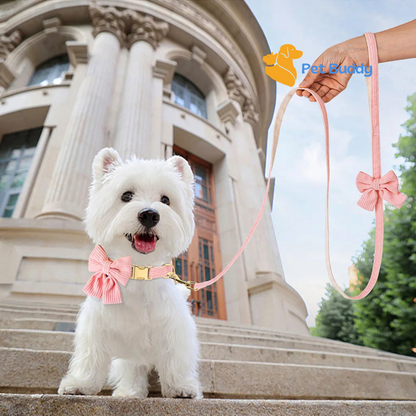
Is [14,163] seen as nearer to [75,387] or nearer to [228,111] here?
[228,111]

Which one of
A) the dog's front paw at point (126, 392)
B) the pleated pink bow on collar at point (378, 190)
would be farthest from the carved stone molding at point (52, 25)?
the pleated pink bow on collar at point (378, 190)

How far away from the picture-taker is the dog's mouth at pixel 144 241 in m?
1.50

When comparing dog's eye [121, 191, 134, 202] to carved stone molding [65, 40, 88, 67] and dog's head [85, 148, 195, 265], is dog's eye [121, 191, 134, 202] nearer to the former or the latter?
dog's head [85, 148, 195, 265]

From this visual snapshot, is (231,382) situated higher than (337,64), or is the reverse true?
(337,64)

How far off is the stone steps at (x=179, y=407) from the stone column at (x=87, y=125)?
5555 millimetres

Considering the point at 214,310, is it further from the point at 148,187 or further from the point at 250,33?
the point at 250,33

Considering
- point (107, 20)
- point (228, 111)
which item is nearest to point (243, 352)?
point (228, 111)

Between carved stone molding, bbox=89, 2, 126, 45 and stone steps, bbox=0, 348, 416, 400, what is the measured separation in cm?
1124

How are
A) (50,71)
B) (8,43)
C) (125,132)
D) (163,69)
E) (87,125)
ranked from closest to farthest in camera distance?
(87,125) → (125,132) → (163,69) → (8,43) → (50,71)

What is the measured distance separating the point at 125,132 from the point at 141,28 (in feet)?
17.7

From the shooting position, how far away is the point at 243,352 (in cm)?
282

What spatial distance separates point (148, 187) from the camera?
5.28 ft

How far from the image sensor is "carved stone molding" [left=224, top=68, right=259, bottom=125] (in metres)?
13.2

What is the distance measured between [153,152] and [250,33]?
11.0 m
